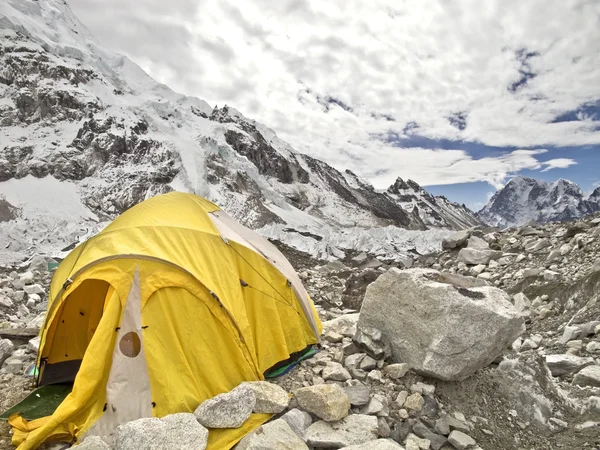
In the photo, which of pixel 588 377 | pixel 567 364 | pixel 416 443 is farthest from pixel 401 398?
pixel 567 364

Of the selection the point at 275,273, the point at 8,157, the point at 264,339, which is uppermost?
the point at 8,157

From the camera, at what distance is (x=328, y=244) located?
116 ft

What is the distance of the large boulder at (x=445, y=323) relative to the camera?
5.14 m

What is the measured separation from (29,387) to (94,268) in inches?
→ 97.6

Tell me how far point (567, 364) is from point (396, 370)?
3011mm

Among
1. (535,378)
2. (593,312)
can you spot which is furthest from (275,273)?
(593,312)

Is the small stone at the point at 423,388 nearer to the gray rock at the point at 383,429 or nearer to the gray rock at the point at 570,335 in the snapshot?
the gray rock at the point at 383,429

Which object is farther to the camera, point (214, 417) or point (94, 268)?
point (94, 268)

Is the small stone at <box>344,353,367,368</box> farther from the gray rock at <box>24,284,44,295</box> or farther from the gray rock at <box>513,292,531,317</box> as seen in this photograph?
the gray rock at <box>24,284,44,295</box>

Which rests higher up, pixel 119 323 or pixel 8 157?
pixel 8 157

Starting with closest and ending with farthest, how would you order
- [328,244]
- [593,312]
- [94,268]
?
1. [94,268]
2. [593,312]
3. [328,244]

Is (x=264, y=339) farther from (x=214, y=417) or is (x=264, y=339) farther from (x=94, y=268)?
(x=94, y=268)

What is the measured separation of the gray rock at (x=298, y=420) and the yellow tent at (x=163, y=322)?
391 millimetres

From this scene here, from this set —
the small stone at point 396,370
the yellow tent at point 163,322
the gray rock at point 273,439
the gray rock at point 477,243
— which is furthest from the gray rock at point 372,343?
the gray rock at point 477,243
